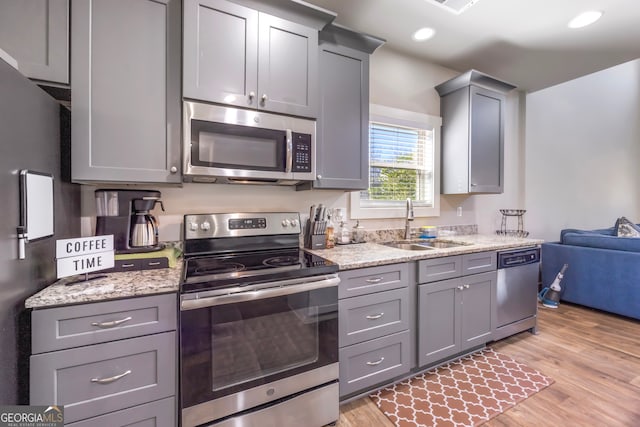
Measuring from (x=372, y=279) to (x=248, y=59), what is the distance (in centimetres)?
148

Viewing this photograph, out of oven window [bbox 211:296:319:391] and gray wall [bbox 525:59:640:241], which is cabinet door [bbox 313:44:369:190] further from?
gray wall [bbox 525:59:640:241]

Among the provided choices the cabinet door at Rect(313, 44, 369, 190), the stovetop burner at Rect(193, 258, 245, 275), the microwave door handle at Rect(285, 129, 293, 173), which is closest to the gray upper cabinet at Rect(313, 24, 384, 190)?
the cabinet door at Rect(313, 44, 369, 190)

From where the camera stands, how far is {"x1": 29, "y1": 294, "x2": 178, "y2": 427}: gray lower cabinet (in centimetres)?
102

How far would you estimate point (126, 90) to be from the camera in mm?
1376

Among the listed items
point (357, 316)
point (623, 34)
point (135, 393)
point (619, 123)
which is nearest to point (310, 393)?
point (357, 316)

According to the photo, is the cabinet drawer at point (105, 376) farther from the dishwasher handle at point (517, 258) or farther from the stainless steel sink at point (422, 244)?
the dishwasher handle at point (517, 258)

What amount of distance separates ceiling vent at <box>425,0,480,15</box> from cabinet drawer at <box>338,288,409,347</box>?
6.64ft

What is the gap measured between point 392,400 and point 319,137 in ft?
5.81

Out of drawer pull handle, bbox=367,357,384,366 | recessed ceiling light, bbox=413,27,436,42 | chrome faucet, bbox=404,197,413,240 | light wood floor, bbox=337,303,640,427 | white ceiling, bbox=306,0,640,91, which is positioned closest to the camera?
light wood floor, bbox=337,303,640,427

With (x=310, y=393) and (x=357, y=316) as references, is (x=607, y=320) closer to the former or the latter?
(x=357, y=316)

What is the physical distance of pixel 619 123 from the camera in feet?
16.2

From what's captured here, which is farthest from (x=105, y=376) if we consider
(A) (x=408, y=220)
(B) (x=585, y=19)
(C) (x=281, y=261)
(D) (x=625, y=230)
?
(D) (x=625, y=230)

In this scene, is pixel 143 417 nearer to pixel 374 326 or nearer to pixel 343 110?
pixel 374 326

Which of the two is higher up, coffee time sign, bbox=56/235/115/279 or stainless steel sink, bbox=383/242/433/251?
coffee time sign, bbox=56/235/115/279
